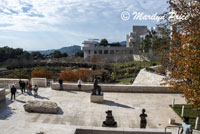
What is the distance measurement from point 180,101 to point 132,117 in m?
5.03

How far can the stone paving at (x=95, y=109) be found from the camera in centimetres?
972

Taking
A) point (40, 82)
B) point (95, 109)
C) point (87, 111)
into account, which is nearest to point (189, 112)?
point (95, 109)

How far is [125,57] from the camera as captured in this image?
6488cm

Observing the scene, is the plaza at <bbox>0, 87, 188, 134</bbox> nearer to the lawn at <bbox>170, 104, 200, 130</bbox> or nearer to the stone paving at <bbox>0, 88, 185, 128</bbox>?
the stone paving at <bbox>0, 88, 185, 128</bbox>

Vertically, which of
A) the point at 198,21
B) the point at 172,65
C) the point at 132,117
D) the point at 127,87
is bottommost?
the point at 132,117

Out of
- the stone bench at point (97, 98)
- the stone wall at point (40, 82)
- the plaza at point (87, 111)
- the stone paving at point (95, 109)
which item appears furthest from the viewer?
the stone wall at point (40, 82)

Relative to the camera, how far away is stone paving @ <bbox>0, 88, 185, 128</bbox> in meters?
9.72

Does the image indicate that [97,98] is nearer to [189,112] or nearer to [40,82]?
[189,112]

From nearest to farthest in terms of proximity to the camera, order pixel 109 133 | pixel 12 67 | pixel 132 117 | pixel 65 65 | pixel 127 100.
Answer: pixel 109 133, pixel 132 117, pixel 127 100, pixel 12 67, pixel 65 65

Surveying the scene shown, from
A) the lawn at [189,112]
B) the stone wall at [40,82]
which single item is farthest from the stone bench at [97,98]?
the stone wall at [40,82]

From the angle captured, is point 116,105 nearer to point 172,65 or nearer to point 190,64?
point 172,65

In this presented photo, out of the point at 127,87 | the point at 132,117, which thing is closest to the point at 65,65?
the point at 127,87

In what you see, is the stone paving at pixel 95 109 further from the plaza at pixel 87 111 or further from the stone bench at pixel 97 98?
the stone bench at pixel 97 98

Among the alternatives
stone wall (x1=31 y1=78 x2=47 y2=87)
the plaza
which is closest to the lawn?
the plaza
